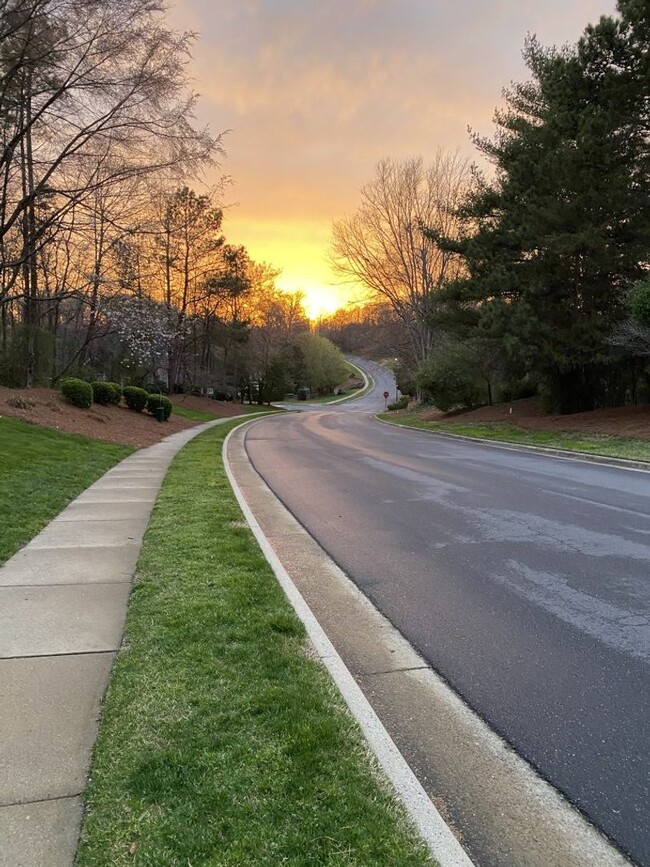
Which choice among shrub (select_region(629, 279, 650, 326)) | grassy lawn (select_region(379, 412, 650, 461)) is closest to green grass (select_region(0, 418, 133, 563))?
grassy lawn (select_region(379, 412, 650, 461))

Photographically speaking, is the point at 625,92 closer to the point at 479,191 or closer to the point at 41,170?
the point at 479,191

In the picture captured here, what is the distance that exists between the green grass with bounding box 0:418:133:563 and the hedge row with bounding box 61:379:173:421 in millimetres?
5582

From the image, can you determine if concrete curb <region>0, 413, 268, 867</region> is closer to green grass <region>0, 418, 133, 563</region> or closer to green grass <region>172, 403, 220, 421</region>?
green grass <region>0, 418, 133, 563</region>

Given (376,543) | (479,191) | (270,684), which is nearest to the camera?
(270,684)

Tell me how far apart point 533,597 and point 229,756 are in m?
3.22

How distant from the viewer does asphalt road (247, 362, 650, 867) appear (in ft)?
9.58

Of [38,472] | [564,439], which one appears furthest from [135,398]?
[564,439]

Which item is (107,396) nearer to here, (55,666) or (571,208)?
(571,208)

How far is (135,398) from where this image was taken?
27.4 meters

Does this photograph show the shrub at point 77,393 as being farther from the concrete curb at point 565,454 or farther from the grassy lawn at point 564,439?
the grassy lawn at point 564,439

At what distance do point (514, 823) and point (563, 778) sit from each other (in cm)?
44

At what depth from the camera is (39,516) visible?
25.6 ft

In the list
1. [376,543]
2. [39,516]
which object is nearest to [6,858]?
[376,543]

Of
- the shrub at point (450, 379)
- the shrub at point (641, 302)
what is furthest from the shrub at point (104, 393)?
the shrub at point (641, 302)
